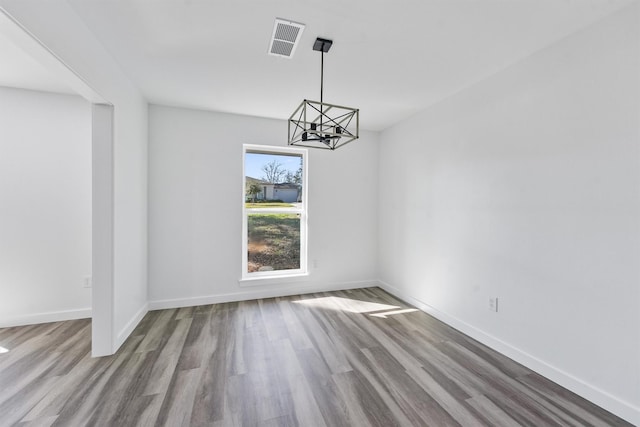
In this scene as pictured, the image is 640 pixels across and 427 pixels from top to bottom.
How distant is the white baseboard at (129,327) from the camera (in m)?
2.41

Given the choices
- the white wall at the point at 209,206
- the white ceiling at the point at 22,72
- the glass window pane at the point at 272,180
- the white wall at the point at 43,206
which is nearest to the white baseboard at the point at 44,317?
the white wall at the point at 43,206

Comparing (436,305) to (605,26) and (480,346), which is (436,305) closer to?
(480,346)

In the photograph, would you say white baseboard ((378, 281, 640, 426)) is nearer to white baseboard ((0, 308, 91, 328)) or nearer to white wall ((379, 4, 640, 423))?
white wall ((379, 4, 640, 423))

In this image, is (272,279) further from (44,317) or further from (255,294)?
(44,317)

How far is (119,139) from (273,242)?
2192mm

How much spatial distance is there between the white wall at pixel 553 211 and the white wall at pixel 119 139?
3.26m

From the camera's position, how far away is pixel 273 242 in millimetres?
3961

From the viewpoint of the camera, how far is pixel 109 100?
221 cm

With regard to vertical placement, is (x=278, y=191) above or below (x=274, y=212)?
above

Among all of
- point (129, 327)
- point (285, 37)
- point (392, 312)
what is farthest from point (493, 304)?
point (129, 327)

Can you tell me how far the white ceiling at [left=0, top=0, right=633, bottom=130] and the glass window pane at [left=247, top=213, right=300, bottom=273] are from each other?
166 cm

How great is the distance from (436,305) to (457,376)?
46.1 inches

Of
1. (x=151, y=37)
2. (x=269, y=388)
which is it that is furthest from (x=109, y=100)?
(x=269, y=388)

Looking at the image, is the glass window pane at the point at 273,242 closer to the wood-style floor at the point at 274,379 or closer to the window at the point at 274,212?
the window at the point at 274,212
